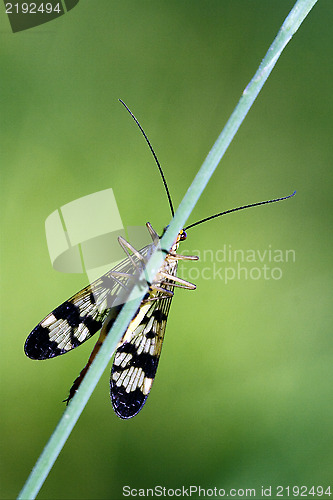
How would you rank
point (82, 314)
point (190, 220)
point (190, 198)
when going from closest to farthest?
point (190, 198) → point (82, 314) → point (190, 220)

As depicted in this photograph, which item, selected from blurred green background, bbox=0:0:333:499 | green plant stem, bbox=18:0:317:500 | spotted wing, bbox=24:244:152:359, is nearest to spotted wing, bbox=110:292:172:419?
spotted wing, bbox=24:244:152:359

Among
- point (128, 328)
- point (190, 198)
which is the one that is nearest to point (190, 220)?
point (128, 328)

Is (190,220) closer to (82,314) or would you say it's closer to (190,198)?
(82,314)

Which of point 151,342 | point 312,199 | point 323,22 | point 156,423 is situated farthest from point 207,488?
point 323,22

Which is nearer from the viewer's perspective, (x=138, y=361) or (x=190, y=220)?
(x=138, y=361)

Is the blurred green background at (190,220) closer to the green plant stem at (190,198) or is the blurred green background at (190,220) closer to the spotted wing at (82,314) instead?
the spotted wing at (82,314)

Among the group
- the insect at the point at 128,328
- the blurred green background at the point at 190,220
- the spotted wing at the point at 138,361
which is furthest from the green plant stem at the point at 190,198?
the blurred green background at the point at 190,220
